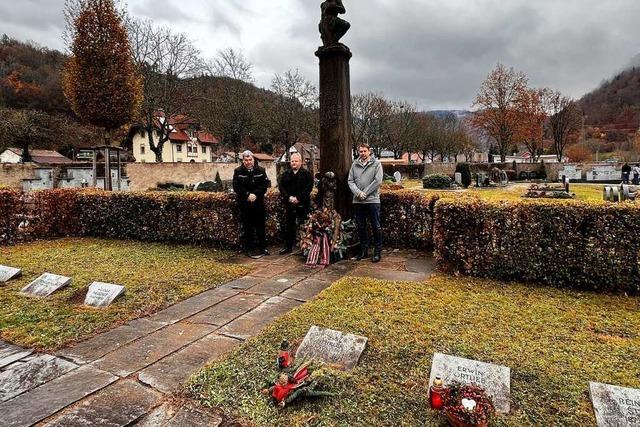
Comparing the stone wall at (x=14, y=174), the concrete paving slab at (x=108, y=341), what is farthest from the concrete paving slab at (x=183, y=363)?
the stone wall at (x=14, y=174)

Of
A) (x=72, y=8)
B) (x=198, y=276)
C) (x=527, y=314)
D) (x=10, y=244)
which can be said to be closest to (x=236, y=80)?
(x=72, y=8)

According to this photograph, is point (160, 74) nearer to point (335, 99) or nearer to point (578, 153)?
point (335, 99)

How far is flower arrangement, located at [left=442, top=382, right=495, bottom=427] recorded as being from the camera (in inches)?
84.0

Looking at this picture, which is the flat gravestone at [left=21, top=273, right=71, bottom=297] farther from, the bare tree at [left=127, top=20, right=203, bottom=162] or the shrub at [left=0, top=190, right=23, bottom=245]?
the bare tree at [left=127, top=20, right=203, bottom=162]

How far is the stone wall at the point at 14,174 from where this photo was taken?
19.2m

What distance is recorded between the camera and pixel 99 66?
13742 millimetres

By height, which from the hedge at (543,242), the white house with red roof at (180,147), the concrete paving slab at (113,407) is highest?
the white house with red roof at (180,147)

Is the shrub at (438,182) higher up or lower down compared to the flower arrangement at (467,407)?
higher up

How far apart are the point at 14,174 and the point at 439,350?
77.4ft

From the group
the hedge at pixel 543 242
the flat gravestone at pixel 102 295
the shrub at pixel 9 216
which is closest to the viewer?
the flat gravestone at pixel 102 295

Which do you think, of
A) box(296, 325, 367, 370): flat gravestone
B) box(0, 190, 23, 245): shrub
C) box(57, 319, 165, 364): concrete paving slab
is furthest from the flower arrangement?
box(0, 190, 23, 245): shrub

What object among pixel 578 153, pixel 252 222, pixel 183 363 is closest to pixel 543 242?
pixel 183 363

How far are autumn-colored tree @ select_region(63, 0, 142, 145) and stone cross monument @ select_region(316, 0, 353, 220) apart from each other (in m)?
10.5

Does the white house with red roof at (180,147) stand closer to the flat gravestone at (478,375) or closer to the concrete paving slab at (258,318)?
the concrete paving slab at (258,318)
